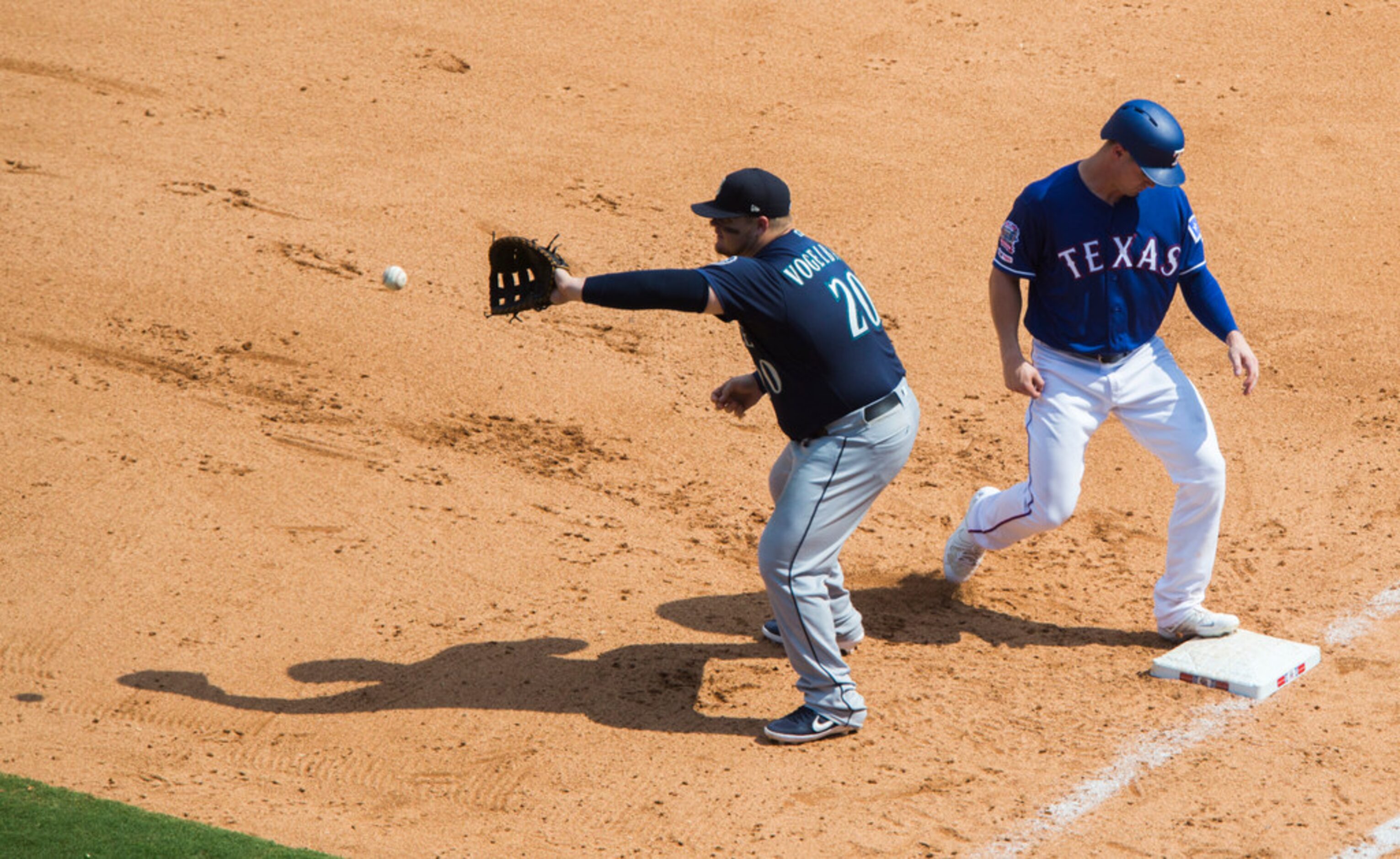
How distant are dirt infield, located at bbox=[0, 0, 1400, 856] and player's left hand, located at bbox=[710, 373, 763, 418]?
114 centimetres

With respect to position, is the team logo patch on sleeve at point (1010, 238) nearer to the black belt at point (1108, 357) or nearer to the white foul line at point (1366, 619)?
the black belt at point (1108, 357)

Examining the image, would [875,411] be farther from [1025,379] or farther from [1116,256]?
[1116,256]

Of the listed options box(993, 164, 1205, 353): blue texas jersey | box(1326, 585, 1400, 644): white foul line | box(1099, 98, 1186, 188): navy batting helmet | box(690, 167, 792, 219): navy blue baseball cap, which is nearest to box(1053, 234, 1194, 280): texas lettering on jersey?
box(993, 164, 1205, 353): blue texas jersey

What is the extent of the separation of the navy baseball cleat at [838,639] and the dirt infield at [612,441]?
72 millimetres

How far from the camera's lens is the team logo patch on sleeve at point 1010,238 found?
18.9 ft

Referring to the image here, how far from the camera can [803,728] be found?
551cm

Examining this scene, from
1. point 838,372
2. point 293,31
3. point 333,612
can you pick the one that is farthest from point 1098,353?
point 293,31

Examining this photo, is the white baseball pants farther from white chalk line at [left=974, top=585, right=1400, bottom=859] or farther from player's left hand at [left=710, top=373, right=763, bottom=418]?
player's left hand at [left=710, top=373, right=763, bottom=418]

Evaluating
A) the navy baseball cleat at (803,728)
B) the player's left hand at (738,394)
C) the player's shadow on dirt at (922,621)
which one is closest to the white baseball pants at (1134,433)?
the player's shadow on dirt at (922,621)

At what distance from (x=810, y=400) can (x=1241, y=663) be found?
85.9 inches

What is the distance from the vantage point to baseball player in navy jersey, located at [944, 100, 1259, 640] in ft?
18.7

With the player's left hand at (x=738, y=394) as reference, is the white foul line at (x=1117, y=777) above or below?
below

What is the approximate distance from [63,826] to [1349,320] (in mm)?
7943

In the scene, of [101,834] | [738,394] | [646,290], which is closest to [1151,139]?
[738,394]
